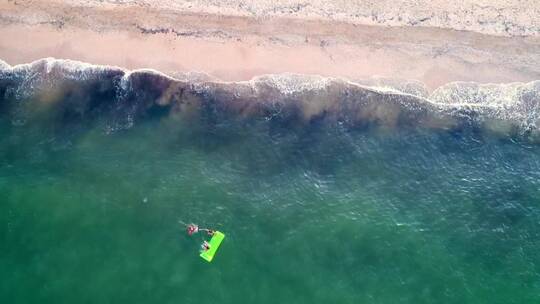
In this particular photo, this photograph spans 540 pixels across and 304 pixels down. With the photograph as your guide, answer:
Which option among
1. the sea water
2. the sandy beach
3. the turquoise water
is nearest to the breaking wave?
the sea water

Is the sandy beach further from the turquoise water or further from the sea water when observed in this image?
the turquoise water

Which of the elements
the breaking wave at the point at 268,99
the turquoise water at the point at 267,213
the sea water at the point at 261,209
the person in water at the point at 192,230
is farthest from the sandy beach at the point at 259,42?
the person in water at the point at 192,230

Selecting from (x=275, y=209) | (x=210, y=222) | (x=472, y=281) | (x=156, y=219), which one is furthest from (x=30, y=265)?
(x=472, y=281)

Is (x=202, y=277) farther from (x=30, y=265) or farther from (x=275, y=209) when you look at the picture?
(x=30, y=265)

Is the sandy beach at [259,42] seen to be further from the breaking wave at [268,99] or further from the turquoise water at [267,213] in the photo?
the turquoise water at [267,213]

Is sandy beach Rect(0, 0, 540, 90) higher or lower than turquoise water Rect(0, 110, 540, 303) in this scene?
higher

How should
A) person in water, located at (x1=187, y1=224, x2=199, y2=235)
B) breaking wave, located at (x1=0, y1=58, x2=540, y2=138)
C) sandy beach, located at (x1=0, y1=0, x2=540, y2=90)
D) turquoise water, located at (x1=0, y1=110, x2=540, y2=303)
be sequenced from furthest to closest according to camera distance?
sandy beach, located at (x1=0, y1=0, x2=540, y2=90) → breaking wave, located at (x1=0, y1=58, x2=540, y2=138) → person in water, located at (x1=187, y1=224, x2=199, y2=235) → turquoise water, located at (x1=0, y1=110, x2=540, y2=303)

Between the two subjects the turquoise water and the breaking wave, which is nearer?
the turquoise water
